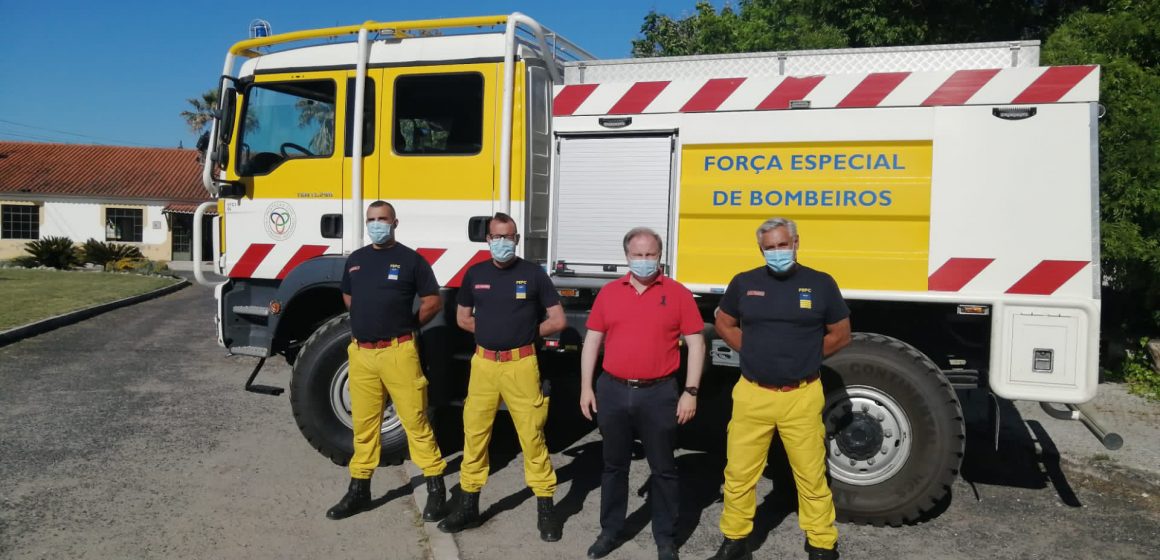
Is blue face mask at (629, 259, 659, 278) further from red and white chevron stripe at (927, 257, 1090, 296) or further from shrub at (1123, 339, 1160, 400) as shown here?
shrub at (1123, 339, 1160, 400)

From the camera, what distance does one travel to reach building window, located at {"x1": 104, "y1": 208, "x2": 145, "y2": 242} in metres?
35.2

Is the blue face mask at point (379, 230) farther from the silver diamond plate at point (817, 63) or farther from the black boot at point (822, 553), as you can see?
the black boot at point (822, 553)

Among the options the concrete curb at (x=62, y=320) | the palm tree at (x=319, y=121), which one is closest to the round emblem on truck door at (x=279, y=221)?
the palm tree at (x=319, y=121)

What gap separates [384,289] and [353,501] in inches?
48.3

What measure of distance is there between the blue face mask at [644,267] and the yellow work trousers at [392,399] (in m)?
1.45

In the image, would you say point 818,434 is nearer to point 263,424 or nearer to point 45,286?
point 263,424

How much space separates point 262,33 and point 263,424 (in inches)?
121

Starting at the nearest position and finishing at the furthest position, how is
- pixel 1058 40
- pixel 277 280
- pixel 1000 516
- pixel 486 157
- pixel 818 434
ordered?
pixel 818 434
pixel 1000 516
pixel 486 157
pixel 277 280
pixel 1058 40

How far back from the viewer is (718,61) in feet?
17.2

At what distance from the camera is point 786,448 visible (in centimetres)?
404

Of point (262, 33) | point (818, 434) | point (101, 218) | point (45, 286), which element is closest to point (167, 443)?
point (262, 33)

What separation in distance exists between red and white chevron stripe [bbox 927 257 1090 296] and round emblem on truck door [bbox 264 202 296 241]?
13.8ft

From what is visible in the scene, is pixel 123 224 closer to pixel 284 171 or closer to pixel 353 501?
pixel 284 171

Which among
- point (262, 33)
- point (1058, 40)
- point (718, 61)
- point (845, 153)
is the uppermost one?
point (1058, 40)
